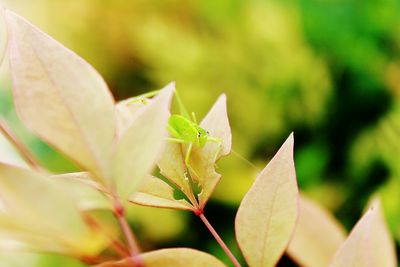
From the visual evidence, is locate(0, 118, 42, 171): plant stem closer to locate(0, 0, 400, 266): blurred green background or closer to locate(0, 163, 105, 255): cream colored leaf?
locate(0, 163, 105, 255): cream colored leaf

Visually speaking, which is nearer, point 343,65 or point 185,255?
point 185,255

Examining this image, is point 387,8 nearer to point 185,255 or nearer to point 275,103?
point 275,103

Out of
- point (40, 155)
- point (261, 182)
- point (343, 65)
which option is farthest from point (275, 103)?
point (261, 182)

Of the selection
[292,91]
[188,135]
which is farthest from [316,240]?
[292,91]

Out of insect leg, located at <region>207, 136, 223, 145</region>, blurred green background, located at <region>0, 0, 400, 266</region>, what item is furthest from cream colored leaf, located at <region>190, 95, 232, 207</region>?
blurred green background, located at <region>0, 0, 400, 266</region>

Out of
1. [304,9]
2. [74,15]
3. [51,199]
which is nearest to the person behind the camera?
[51,199]

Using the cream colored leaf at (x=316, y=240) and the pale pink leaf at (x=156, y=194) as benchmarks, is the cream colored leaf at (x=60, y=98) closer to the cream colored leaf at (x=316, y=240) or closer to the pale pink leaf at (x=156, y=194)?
the pale pink leaf at (x=156, y=194)
